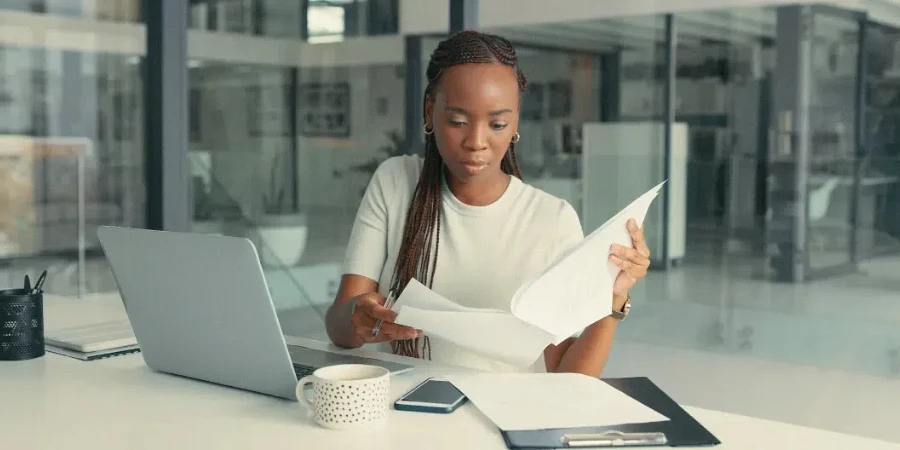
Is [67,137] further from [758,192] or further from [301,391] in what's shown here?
[301,391]

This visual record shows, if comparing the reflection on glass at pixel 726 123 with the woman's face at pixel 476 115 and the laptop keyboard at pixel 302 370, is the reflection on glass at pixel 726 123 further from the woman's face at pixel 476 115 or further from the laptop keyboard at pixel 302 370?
the laptop keyboard at pixel 302 370

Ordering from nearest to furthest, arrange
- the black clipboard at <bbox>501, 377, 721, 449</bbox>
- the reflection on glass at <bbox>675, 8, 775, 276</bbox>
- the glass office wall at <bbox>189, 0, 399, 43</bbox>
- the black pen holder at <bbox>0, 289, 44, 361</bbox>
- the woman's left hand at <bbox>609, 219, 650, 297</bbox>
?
the black clipboard at <bbox>501, 377, 721, 449</bbox>
the woman's left hand at <bbox>609, 219, 650, 297</bbox>
the black pen holder at <bbox>0, 289, 44, 361</bbox>
the reflection on glass at <bbox>675, 8, 775, 276</bbox>
the glass office wall at <bbox>189, 0, 399, 43</bbox>

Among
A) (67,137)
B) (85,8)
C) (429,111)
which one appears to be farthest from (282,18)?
(429,111)

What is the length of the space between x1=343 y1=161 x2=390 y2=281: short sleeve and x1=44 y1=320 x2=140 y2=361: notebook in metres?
0.48

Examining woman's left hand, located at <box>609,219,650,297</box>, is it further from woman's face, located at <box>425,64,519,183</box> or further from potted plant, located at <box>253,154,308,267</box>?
potted plant, located at <box>253,154,308,267</box>

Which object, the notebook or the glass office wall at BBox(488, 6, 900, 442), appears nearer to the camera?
the notebook

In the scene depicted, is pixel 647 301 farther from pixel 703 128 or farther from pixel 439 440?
pixel 439 440

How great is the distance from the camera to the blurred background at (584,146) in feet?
12.7

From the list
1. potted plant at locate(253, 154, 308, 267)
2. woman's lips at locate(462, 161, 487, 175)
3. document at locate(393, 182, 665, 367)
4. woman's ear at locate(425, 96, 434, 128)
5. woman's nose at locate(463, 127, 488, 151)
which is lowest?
potted plant at locate(253, 154, 308, 267)

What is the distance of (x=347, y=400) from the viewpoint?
1.32m

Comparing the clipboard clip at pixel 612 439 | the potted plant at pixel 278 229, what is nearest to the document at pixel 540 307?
the clipboard clip at pixel 612 439

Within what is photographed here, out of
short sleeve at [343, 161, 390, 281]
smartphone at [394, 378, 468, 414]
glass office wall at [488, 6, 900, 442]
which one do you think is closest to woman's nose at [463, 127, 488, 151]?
short sleeve at [343, 161, 390, 281]

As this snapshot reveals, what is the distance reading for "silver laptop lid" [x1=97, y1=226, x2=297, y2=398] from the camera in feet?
4.66

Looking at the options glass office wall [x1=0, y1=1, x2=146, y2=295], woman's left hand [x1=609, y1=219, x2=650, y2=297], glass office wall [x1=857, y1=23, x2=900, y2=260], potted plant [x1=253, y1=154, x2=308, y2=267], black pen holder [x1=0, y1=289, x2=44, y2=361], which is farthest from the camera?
potted plant [x1=253, y1=154, x2=308, y2=267]
